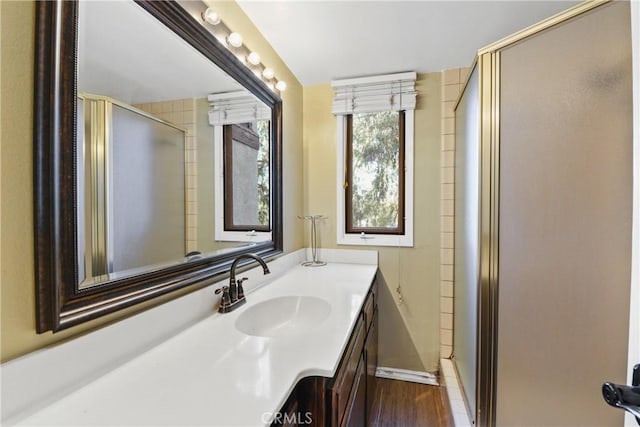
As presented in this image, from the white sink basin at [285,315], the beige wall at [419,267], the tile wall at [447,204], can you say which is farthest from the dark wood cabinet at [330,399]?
the tile wall at [447,204]

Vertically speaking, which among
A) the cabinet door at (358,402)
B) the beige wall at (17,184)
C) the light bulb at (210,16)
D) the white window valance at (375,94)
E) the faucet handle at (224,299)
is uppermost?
the white window valance at (375,94)

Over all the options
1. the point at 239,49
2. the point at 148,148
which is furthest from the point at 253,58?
the point at 148,148

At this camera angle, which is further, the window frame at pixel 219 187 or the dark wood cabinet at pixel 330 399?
the window frame at pixel 219 187

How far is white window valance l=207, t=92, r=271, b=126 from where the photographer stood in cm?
119

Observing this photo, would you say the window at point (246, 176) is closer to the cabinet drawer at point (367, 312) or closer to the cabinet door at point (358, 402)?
the cabinet drawer at point (367, 312)

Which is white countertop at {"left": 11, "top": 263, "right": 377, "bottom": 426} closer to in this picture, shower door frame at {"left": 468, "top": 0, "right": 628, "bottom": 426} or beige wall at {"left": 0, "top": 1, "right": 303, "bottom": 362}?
beige wall at {"left": 0, "top": 1, "right": 303, "bottom": 362}

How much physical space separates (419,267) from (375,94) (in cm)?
132

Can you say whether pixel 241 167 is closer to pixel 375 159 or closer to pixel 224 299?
pixel 224 299

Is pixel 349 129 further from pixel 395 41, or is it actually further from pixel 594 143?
pixel 594 143

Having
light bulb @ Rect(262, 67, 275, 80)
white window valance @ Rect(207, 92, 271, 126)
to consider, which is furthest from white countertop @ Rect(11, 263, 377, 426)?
light bulb @ Rect(262, 67, 275, 80)

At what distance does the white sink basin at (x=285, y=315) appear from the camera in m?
1.17

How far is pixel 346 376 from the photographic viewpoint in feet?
3.00

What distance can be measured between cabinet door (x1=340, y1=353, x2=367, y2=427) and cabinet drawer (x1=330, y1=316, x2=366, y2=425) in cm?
4

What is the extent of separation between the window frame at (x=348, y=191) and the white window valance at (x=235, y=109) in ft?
2.27
